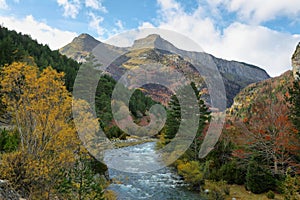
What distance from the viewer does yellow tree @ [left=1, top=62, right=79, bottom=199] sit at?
11641 millimetres

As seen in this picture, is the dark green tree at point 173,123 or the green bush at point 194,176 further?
the dark green tree at point 173,123

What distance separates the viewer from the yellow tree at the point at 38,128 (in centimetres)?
1164

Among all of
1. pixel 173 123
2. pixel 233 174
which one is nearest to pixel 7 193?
pixel 233 174

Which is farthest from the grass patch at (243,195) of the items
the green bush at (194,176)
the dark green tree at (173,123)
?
the dark green tree at (173,123)

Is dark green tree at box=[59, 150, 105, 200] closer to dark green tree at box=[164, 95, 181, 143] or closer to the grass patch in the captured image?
the grass patch

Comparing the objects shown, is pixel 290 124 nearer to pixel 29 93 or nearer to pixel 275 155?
pixel 275 155

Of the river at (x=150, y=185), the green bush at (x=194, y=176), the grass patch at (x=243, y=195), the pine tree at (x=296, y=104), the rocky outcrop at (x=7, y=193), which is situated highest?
the pine tree at (x=296, y=104)

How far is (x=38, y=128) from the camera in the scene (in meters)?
11.9

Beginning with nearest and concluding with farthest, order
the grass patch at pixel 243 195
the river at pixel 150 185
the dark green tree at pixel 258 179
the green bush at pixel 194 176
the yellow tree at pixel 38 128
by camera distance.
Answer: the yellow tree at pixel 38 128 < the grass patch at pixel 243 195 < the river at pixel 150 185 < the dark green tree at pixel 258 179 < the green bush at pixel 194 176

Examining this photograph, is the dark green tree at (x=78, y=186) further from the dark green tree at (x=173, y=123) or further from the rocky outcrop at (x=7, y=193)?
the dark green tree at (x=173, y=123)

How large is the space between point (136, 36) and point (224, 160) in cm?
2214

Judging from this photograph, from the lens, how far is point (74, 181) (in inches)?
452

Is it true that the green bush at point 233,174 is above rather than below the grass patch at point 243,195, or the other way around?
above

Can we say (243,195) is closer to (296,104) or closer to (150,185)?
(150,185)
